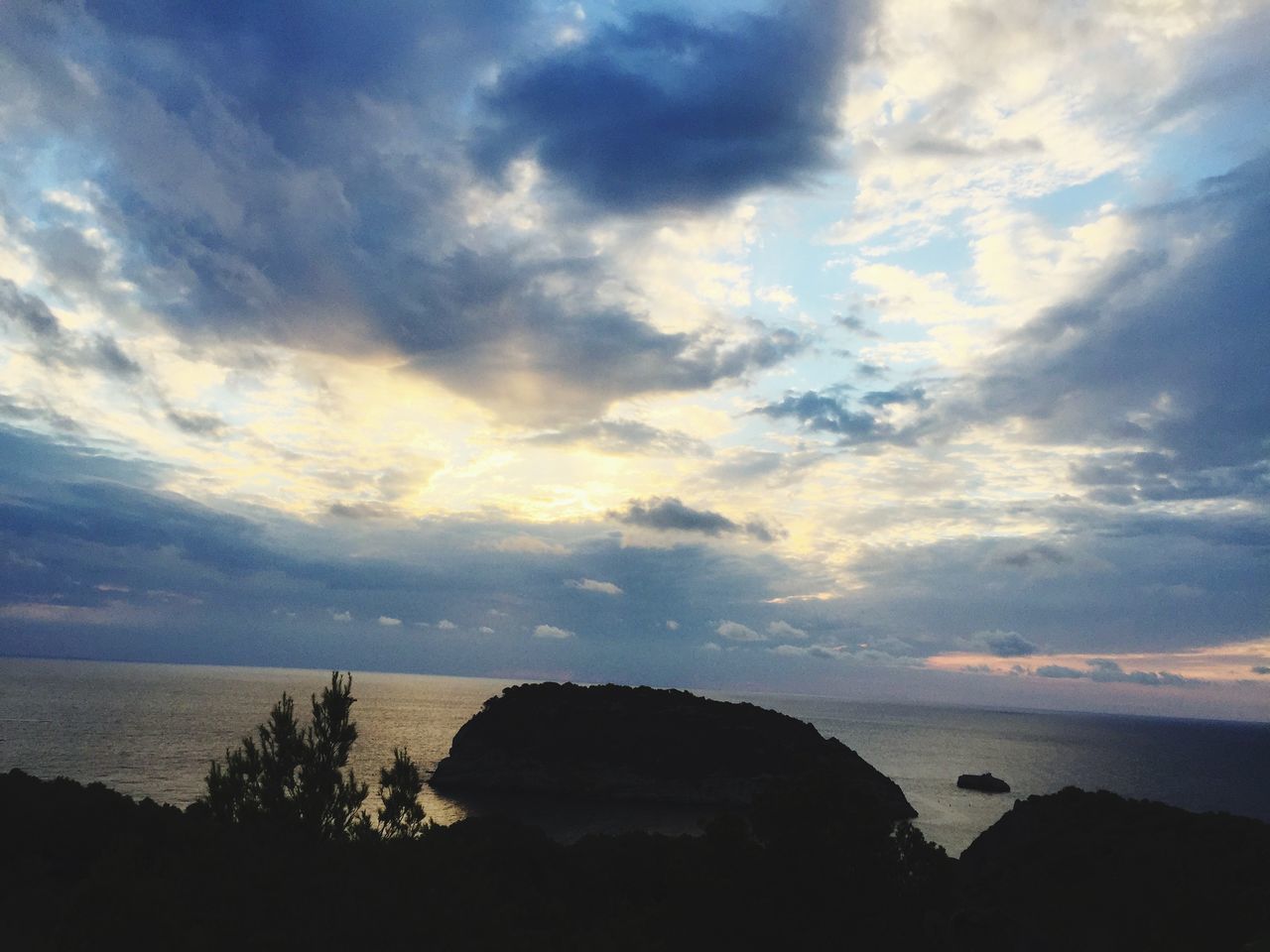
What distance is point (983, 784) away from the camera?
459ft

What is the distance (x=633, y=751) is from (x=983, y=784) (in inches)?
2737

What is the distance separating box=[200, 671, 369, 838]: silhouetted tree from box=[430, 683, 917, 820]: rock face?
83110 millimetres

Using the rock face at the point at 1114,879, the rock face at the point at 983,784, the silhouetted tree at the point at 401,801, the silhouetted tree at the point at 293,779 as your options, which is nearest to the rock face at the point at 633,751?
the rock face at the point at 983,784

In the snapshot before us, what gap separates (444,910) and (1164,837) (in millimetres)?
44415

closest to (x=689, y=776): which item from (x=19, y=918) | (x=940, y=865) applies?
(x=940, y=865)

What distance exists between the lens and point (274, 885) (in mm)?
14945

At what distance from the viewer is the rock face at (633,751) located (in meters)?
112

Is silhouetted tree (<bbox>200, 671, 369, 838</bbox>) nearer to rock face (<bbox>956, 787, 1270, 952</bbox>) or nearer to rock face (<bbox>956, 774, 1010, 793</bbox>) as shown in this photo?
rock face (<bbox>956, 787, 1270, 952</bbox>)

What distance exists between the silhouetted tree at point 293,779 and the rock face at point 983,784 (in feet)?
439

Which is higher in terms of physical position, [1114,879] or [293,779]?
[293,779]

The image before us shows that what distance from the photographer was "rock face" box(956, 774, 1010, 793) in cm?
13862

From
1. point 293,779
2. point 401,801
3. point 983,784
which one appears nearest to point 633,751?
point 983,784

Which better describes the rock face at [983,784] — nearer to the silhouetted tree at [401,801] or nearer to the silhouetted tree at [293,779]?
the silhouetted tree at [401,801]

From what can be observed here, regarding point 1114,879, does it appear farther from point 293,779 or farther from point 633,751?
point 633,751
